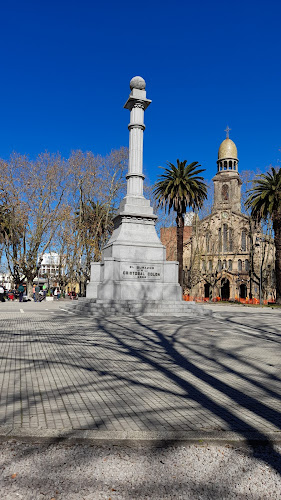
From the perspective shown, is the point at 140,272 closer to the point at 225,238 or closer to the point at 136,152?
the point at 136,152

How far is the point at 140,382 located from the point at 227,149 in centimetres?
6312

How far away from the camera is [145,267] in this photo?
17.7 m

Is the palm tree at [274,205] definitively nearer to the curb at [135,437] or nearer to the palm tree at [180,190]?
the palm tree at [180,190]

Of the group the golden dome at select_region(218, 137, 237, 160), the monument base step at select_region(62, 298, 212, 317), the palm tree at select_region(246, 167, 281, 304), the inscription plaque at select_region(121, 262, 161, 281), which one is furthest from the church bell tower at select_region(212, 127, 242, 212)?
the monument base step at select_region(62, 298, 212, 317)

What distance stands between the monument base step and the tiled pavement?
207 inches

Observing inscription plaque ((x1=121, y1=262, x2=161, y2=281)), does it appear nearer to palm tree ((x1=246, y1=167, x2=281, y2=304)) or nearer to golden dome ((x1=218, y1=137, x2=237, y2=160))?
palm tree ((x1=246, y1=167, x2=281, y2=304))

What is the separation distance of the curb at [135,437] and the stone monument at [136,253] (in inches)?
501

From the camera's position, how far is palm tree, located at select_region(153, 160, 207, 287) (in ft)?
110

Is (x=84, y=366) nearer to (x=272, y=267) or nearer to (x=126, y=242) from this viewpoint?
(x=126, y=242)

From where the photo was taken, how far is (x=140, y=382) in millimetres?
5438

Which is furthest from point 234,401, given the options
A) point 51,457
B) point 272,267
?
point 272,267

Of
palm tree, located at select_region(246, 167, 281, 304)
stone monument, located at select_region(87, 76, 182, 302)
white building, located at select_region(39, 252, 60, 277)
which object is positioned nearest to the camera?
stone monument, located at select_region(87, 76, 182, 302)

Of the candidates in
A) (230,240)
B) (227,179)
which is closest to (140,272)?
(230,240)

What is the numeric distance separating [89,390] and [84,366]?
4.61ft
